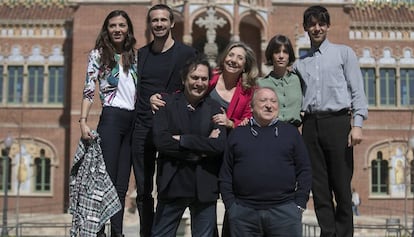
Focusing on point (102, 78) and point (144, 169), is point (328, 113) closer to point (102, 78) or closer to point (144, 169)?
point (144, 169)

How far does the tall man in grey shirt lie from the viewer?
648cm

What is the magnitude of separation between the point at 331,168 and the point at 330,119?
51 centimetres

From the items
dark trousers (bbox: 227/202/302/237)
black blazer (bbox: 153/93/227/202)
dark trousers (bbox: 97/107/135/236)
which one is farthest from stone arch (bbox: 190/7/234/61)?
dark trousers (bbox: 227/202/302/237)

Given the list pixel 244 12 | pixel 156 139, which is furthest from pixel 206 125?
pixel 244 12

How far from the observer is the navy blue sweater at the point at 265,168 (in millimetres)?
5625

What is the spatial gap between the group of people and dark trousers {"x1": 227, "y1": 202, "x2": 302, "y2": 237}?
17cm

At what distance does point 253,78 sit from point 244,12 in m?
20.0

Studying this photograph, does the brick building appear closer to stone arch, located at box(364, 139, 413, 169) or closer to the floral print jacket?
stone arch, located at box(364, 139, 413, 169)

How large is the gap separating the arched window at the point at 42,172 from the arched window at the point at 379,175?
14.6 metres

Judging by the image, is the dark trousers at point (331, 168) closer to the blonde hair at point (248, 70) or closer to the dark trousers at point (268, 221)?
the blonde hair at point (248, 70)

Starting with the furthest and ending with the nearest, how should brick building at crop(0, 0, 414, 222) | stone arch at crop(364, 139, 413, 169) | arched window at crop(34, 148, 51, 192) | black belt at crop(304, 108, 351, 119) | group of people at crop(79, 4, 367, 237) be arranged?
arched window at crop(34, 148, 51, 192) < stone arch at crop(364, 139, 413, 169) < brick building at crop(0, 0, 414, 222) < black belt at crop(304, 108, 351, 119) < group of people at crop(79, 4, 367, 237)

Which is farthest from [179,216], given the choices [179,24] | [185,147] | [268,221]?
[179,24]

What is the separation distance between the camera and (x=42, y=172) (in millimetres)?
28344

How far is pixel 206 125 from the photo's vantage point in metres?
6.07
